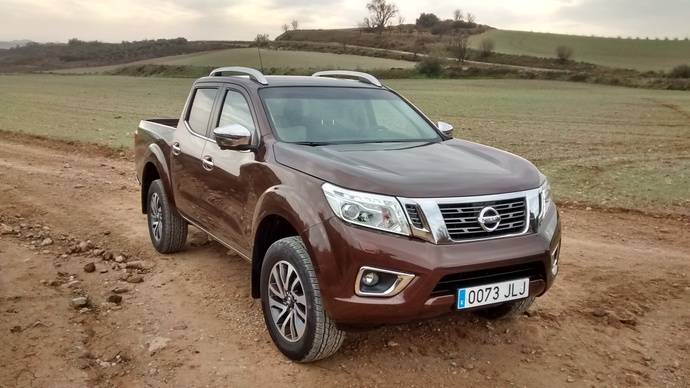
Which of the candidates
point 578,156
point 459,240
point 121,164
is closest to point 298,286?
point 459,240

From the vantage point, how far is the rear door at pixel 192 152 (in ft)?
17.2

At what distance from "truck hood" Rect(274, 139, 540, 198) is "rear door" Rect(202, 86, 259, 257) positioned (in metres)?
0.40

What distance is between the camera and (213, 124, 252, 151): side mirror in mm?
4270

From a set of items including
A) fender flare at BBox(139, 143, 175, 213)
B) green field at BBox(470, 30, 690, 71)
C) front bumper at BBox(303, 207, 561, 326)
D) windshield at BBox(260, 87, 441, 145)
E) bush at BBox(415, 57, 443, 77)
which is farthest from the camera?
green field at BBox(470, 30, 690, 71)

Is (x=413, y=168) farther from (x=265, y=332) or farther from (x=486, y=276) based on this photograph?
(x=265, y=332)

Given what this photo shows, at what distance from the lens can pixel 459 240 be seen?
3.45 metres

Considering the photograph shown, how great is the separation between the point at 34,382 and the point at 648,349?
3.85 meters

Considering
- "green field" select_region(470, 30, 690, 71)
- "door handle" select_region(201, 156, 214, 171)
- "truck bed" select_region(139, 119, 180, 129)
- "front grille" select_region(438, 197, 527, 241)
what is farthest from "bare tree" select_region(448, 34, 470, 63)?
"front grille" select_region(438, 197, 527, 241)

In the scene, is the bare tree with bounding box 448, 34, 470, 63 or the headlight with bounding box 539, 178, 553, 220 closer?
the headlight with bounding box 539, 178, 553, 220

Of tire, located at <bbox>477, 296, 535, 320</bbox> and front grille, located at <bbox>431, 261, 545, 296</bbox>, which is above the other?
front grille, located at <bbox>431, 261, 545, 296</bbox>

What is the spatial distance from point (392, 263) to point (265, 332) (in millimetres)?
1442

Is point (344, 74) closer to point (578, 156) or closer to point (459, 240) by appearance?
point (459, 240)

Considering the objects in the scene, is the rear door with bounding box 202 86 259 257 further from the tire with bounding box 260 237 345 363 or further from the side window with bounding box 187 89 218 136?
the tire with bounding box 260 237 345 363

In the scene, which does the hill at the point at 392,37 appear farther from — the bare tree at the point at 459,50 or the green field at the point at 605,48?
the green field at the point at 605,48
